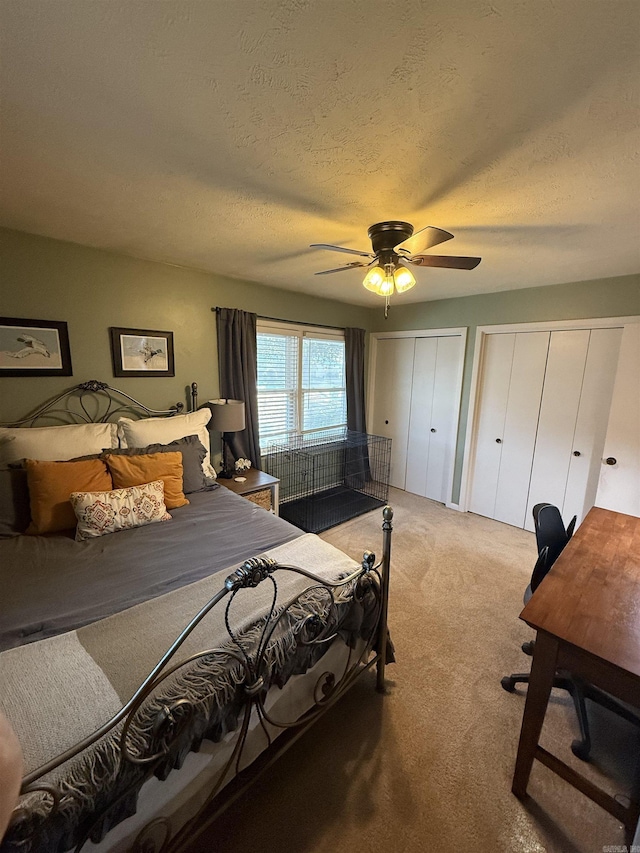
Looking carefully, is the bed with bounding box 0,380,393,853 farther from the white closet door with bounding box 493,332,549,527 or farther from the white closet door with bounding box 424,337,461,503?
the white closet door with bounding box 424,337,461,503

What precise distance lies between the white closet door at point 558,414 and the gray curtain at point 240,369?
113 inches

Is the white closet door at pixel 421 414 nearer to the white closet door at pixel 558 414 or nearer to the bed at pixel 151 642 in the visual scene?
the white closet door at pixel 558 414

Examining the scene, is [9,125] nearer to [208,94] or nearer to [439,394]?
[208,94]

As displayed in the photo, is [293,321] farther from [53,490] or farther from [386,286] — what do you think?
[53,490]

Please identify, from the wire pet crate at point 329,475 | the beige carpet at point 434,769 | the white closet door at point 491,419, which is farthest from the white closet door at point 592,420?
the wire pet crate at point 329,475

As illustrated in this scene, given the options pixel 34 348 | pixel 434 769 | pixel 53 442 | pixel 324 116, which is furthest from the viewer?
pixel 34 348

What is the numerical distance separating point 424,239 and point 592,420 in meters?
2.60

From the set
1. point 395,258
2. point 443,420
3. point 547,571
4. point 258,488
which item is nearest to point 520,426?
point 443,420

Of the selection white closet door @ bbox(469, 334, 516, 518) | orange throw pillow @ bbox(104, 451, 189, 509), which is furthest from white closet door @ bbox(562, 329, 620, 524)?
orange throw pillow @ bbox(104, 451, 189, 509)

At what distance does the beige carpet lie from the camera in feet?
3.89

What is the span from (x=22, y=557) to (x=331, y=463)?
3.16 meters

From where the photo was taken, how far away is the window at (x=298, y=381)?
364 cm

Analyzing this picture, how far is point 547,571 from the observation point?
66.7 inches

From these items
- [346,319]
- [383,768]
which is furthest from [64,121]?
[346,319]
